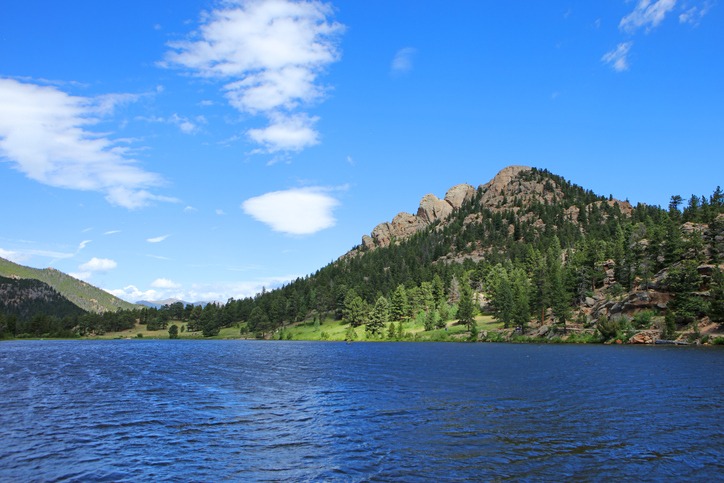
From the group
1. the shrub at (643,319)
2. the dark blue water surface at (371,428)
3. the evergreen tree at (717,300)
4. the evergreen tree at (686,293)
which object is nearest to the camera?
the dark blue water surface at (371,428)

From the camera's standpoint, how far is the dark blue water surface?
22844 millimetres

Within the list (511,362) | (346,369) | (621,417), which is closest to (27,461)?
(621,417)

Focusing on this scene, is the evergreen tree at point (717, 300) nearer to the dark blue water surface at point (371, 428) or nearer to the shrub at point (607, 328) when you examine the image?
the shrub at point (607, 328)

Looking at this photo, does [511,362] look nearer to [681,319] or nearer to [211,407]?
[211,407]

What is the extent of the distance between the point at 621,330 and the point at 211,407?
11373 cm

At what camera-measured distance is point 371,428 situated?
31922 mm

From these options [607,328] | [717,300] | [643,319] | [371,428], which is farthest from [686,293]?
[371,428]

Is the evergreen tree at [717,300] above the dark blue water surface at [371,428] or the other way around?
above

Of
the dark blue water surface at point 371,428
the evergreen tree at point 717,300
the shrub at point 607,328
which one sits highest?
the evergreen tree at point 717,300

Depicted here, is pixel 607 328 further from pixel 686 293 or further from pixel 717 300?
pixel 717 300

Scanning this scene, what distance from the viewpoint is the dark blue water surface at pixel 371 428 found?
22.8 m

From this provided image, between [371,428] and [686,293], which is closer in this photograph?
[371,428]

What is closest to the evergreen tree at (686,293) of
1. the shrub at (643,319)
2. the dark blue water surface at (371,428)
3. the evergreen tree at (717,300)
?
the evergreen tree at (717,300)

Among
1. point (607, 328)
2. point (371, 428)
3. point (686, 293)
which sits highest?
point (686, 293)
